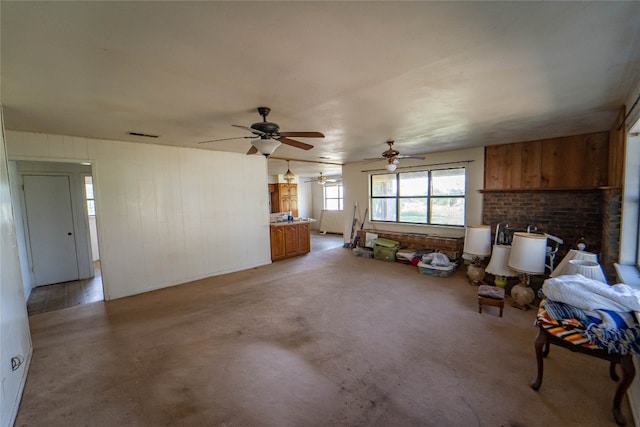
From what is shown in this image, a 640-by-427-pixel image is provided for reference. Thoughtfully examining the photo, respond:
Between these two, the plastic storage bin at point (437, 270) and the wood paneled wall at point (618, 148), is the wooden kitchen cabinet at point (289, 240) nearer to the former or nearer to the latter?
the plastic storage bin at point (437, 270)

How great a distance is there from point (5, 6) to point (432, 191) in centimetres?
605

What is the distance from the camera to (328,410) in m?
1.80

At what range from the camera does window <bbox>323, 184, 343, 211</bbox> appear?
10023 millimetres

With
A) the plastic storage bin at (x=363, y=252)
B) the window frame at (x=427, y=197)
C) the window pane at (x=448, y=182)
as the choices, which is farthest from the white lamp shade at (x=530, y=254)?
the plastic storage bin at (x=363, y=252)

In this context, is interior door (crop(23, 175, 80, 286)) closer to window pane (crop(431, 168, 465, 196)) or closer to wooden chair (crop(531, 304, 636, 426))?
wooden chair (crop(531, 304, 636, 426))

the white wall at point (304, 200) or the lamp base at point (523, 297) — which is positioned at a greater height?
the white wall at point (304, 200)

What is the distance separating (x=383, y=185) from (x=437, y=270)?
2758 mm

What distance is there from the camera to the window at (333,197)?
32.9 ft

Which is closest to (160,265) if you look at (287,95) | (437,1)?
(287,95)

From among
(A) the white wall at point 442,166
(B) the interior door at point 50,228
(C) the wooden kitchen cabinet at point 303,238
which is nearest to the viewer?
(B) the interior door at point 50,228

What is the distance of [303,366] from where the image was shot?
2268mm

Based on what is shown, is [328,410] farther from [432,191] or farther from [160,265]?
[432,191]

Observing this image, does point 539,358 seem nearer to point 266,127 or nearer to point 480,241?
point 480,241

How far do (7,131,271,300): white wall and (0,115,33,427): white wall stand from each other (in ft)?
4.63
